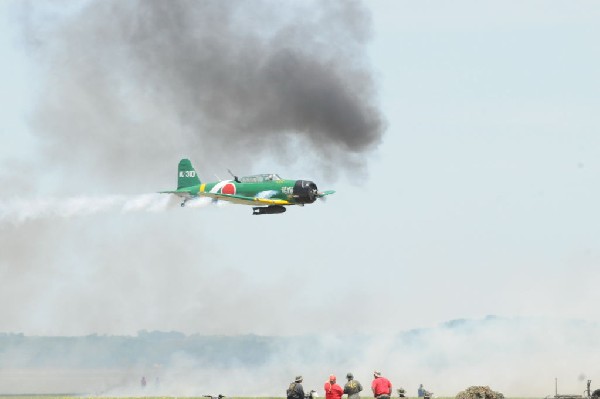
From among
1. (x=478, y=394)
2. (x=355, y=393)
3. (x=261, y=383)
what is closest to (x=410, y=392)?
(x=261, y=383)

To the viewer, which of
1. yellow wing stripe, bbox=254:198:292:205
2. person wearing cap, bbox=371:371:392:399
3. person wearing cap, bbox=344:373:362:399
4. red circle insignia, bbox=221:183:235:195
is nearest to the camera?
person wearing cap, bbox=371:371:392:399

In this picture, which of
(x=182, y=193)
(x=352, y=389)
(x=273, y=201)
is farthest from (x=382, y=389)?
(x=182, y=193)

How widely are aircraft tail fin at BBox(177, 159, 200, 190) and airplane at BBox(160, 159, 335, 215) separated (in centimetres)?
136

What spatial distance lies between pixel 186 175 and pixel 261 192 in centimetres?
1286

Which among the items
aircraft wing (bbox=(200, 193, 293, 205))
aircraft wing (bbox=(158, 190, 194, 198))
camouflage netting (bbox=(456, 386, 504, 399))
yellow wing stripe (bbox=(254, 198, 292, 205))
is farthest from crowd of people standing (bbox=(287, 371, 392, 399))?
aircraft wing (bbox=(158, 190, 194, 198))

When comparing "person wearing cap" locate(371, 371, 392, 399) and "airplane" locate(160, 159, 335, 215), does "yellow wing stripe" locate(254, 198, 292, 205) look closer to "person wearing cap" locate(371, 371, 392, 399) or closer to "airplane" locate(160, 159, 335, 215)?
"airplane" locate(160, 159, 335, 215)

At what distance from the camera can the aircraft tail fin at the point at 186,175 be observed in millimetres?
115731

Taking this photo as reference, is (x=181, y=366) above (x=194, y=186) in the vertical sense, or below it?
below

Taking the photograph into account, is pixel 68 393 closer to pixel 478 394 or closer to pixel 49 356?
pixel 49 356

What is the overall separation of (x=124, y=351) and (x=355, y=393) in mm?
117085

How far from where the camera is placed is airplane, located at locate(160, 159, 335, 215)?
339 ft

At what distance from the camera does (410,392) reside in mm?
119625

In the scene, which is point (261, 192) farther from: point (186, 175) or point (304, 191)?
point (186, 175)

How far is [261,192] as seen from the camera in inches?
4173
